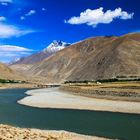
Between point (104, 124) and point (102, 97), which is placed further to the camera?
point (102, 97)

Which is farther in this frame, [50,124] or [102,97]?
[102,97]

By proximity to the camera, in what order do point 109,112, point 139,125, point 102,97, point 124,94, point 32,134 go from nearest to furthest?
point 32,134 → point 139,125 → point 109,112 → point 124,94 → point 102,97

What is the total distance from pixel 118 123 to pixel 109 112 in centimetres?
1069

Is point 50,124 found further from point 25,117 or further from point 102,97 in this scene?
point 102,97

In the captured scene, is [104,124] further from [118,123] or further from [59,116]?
[59,116]

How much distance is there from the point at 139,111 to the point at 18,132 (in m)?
27.1

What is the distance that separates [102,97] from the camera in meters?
78.8

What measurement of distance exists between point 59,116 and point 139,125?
1407cm

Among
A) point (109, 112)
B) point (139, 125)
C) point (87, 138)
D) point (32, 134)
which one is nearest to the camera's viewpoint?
point (32, 134)

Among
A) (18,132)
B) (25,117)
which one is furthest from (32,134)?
(25,117)

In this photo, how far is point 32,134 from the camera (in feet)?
94.5

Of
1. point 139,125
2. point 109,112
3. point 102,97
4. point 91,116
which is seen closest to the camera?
point 139,125

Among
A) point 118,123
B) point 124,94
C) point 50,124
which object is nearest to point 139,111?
point 118,123

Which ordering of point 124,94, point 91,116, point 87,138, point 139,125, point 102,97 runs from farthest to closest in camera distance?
point 102,97 < point 124,94 < point 91,116 < point 139,125 < point 87,138
